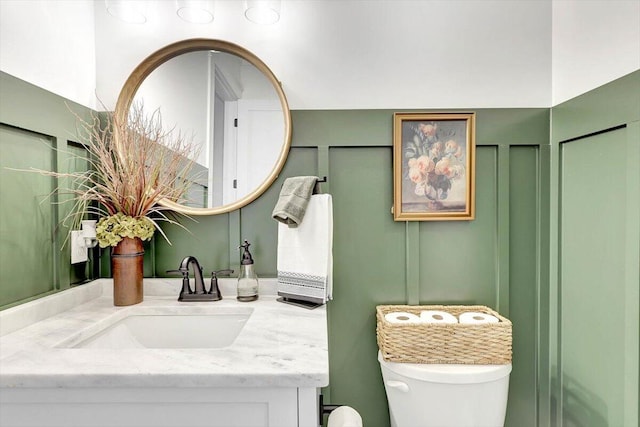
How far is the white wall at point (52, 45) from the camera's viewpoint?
3.87 ft

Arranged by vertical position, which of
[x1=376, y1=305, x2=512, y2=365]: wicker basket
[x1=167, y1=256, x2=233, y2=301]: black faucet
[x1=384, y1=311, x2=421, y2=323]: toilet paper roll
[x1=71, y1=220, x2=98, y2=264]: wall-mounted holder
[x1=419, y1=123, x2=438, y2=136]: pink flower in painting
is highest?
[x1=419, y1=123, x2=438, y2=136]: pink flower in painting

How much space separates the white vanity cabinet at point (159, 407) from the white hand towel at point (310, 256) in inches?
21.3

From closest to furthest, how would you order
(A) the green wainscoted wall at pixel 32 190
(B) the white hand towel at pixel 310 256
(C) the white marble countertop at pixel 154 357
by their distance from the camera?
(C) the white marble countertop at pixel 154 357
(A) the green wainscoted wall at pixel 32 190
(B) the white hand towel at pixel 310 256

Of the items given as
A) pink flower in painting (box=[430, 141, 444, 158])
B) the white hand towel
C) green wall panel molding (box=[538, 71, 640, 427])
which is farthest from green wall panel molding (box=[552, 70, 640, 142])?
the white hand towel

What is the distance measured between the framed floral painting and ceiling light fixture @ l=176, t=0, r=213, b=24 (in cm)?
88

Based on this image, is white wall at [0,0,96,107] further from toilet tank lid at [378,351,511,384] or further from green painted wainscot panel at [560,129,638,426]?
green painted wainscot panel at [560,129,638,426]

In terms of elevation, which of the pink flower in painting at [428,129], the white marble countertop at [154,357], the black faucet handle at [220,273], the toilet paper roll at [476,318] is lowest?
the toilet paper roll at [476,318]

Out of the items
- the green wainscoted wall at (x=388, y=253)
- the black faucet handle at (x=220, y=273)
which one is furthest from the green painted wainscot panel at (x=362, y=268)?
the black faucet handle at (x=220, y=273)

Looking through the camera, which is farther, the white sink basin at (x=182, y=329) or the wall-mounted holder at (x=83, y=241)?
the wall-mounted holder at (x=83, y=241)

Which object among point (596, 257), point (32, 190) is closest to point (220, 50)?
point (32, 190)

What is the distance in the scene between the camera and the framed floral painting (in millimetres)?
1569

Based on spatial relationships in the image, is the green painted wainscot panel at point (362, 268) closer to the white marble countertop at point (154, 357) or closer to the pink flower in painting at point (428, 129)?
the pink flower in painting at point (428, 129)

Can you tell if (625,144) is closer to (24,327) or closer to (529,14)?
(529,14)

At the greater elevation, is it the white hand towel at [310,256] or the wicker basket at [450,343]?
the white hand towel at [310,256]
